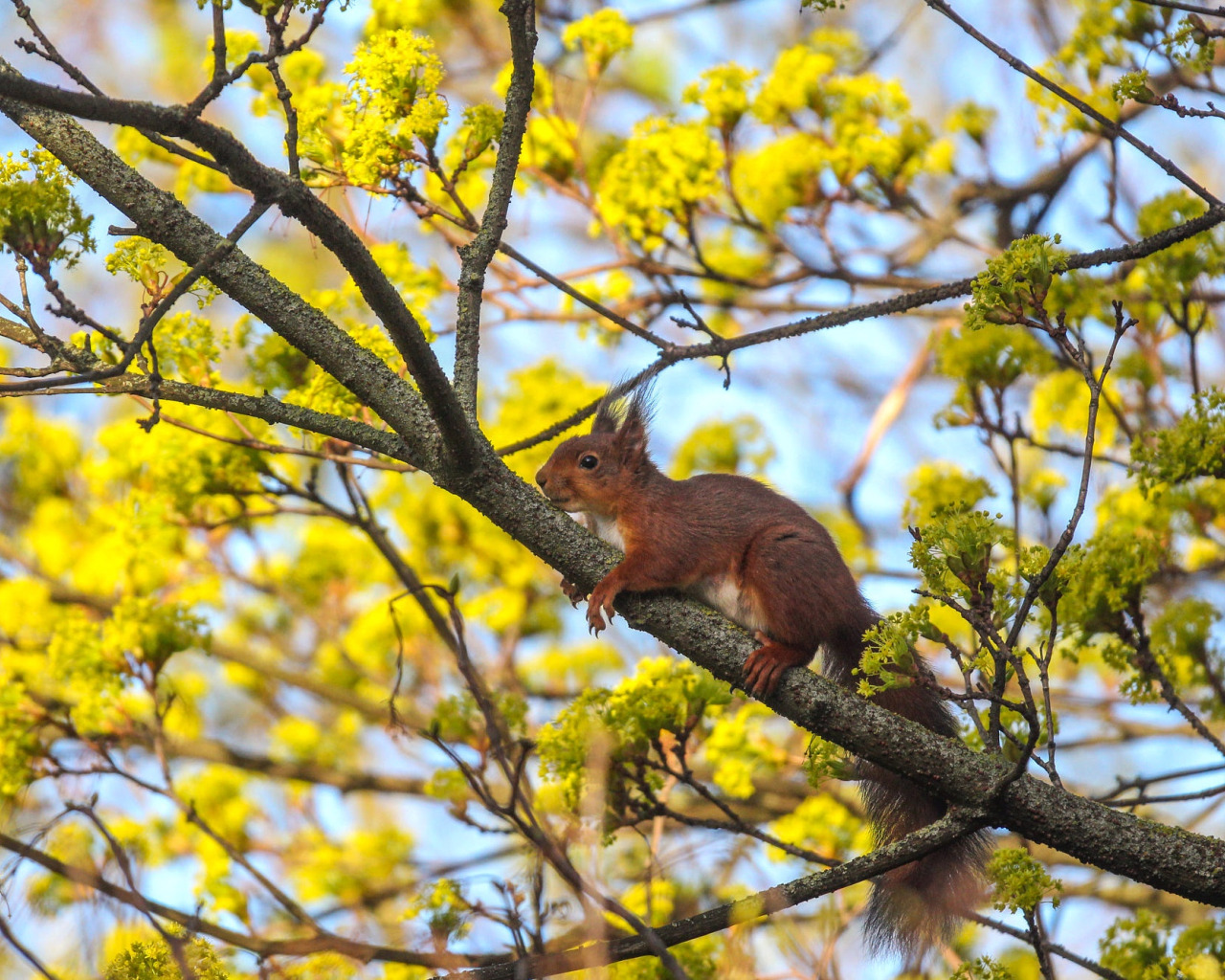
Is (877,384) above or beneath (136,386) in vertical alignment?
above

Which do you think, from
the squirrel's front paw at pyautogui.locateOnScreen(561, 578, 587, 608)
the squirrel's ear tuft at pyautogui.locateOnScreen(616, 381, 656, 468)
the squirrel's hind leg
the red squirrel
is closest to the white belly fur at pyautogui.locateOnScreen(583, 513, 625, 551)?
the red squirrel

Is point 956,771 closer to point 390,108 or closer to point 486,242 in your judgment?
point 486,242

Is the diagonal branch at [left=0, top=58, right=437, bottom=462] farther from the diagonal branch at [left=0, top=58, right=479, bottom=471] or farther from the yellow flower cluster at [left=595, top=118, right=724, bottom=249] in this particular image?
the yellow flower cluster at [left=595, top=118, right=724, bottom=249]

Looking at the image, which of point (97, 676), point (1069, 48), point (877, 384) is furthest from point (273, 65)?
point (877, 384)

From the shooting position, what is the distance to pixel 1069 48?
4.31 meters

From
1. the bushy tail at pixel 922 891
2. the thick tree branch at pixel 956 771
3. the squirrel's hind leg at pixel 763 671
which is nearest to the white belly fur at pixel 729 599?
the bushy tail at pixel 922 891

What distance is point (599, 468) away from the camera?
427cm

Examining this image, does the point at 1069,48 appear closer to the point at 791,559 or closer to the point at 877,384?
the point at 791,559

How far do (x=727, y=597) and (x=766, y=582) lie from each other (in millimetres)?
220

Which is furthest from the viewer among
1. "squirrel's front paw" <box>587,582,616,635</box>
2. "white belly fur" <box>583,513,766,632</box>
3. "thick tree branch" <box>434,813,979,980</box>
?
"white belly fur" <box>583,513,766,632</box>

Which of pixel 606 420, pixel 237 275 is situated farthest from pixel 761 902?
pixel 606 420

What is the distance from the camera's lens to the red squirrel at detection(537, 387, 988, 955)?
3.13 metres

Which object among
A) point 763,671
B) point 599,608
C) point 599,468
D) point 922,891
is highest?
point 599,468

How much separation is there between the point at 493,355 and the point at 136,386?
286 inches
